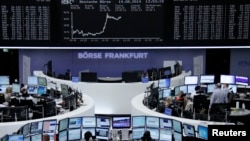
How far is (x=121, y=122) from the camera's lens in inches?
321

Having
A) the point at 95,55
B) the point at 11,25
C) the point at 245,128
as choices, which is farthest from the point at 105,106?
the point at 245,128

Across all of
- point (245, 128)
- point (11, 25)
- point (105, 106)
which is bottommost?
point (105, 106)

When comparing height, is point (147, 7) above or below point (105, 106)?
above

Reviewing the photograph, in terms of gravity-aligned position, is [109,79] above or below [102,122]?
above

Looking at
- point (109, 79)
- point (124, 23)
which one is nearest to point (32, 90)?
point (109, 79)

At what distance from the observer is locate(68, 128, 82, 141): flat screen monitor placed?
7.96 meters

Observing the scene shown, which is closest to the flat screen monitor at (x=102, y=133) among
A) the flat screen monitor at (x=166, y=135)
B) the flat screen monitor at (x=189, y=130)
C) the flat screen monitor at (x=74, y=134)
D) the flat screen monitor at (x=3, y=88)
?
the flat screen monitor at (x=74, y=134)

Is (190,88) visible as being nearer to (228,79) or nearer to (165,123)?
(228,79)

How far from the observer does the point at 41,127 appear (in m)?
7.81

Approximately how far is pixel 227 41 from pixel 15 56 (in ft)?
20.3

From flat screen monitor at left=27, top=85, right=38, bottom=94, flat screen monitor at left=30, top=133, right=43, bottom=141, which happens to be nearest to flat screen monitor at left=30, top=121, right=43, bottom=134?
flat screen monitor at left=30, top=133, right=43, bottom=141

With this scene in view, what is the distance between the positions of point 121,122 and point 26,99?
9.26 feet

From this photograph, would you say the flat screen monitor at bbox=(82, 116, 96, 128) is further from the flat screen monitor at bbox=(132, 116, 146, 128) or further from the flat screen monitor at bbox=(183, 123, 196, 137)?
the flat screen monitor at bbox=(183, 123, 196, 137)

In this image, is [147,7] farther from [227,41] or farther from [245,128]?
[245,128]
